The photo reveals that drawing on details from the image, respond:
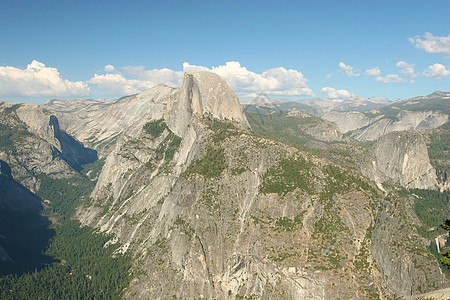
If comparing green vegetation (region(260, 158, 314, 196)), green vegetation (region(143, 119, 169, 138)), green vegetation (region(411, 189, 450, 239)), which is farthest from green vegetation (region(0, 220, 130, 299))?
green vegetation (region(411, 189, 450, 239))

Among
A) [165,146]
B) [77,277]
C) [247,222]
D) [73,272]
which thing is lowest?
[73,272]

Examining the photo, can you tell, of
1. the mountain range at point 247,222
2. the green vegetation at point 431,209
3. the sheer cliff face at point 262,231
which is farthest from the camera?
the green vegetation at point 431,209

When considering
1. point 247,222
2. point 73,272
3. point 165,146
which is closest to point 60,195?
point 165,146

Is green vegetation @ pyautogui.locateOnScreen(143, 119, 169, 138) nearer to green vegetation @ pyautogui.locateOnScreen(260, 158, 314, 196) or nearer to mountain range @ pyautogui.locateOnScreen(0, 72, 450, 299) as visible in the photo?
mountain range @ pyautogui.locateOnScreen(0, 72, 450, 299)

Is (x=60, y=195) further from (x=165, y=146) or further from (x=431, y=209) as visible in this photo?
(x=431, y=209)

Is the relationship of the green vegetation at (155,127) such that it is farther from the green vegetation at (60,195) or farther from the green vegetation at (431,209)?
the green vegetation at (431,209)

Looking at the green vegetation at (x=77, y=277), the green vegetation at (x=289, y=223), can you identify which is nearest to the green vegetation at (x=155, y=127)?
the green vegetation at (x=77, y=277)
